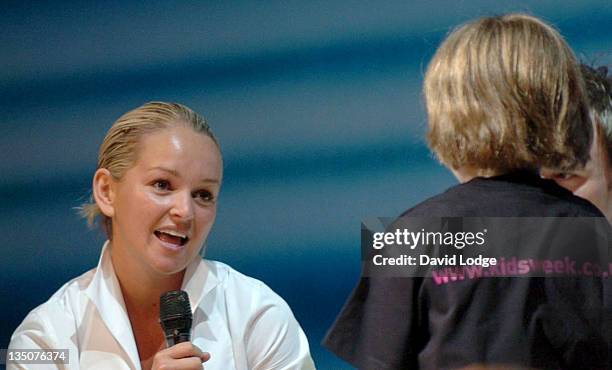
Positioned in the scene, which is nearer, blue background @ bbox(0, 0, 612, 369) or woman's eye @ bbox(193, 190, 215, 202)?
woman's eye @ bbox(193, 190, 215, 202)

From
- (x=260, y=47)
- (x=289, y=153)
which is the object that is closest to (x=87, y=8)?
(x=260, y=47)

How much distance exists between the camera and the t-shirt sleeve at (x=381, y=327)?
5.49 ft

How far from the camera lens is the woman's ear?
2289 millimetres

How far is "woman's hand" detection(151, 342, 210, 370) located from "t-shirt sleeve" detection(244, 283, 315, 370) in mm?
358

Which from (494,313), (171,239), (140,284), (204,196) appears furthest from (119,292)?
(494,313)

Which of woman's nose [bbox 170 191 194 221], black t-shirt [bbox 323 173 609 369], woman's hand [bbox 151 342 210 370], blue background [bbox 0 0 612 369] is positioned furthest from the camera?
blue background [bbox 0 0 612 369]

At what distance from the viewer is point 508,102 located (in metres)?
1.69

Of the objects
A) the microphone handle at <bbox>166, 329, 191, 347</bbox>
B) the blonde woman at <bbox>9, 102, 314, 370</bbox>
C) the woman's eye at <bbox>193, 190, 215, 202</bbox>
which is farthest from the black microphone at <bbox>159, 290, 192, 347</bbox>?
the woman's eye at <bbox>193, 190, 215, 202</bbox>

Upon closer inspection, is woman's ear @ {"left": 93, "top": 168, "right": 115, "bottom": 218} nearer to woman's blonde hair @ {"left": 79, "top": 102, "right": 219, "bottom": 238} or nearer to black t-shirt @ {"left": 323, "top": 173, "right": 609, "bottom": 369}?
woman's blonde hair @ {"left": 79, "top": 102, "right": 219, "bottom": 238}

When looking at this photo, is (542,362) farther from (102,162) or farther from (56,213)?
(56,213)

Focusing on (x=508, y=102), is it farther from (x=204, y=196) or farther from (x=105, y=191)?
(x=105, y=191)

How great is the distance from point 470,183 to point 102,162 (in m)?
0.95

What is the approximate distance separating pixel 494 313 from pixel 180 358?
0.57m

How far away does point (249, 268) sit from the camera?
255 cm
